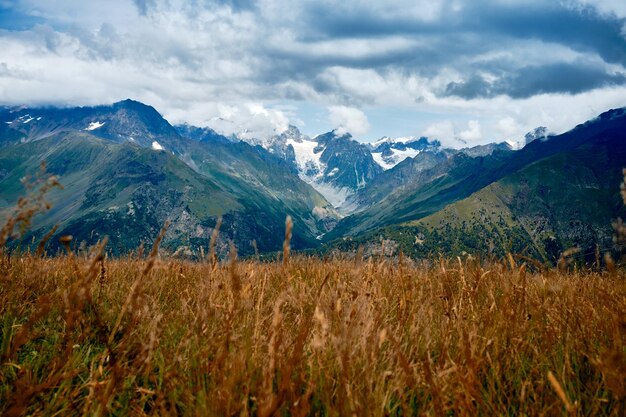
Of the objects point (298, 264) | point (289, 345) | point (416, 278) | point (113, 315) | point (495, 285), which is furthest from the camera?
point (298, 264)

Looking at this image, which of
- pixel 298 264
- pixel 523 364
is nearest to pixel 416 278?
pixel 298 264

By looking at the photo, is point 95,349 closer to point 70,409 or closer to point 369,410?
point 70,409

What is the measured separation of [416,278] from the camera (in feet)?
26.3

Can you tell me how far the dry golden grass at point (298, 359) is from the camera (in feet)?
9.22

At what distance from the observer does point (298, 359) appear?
2574 mm

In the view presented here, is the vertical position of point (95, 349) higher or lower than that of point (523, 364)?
higher

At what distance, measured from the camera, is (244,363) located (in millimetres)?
3178

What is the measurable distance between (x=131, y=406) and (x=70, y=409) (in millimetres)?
458

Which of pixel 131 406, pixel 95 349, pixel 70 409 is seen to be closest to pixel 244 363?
pixel 131 406

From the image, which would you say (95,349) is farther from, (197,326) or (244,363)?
(244,363)

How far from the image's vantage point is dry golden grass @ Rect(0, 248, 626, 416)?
281 centimetres

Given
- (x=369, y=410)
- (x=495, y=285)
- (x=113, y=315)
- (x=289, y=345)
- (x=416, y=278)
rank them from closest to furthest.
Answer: (x=369, y=410), (x=289, y=345), (x=113, y=315), (x=495, y=285), (x=416, y=278)

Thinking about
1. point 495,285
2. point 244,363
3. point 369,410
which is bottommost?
point 495,285

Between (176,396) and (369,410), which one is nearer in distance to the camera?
(369,410)
